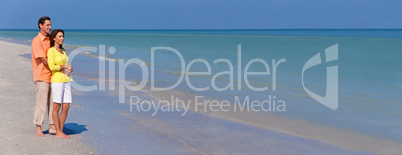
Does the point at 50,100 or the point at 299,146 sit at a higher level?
the point at 50,100

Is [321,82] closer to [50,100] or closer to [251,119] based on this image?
[251,119]

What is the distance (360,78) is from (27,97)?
1211 centimetres

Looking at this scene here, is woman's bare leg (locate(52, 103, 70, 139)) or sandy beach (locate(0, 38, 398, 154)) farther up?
woman's bare leg (locate(52, 103, 70, 139))

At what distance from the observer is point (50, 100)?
653 centimetres

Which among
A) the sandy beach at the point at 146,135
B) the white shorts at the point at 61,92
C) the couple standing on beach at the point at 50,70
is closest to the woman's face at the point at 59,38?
the couple standing on beach at the point at 50,70

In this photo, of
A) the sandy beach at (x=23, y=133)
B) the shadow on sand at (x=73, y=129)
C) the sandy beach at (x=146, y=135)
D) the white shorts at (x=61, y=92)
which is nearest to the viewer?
the sandy beach at (x=23, y=133)

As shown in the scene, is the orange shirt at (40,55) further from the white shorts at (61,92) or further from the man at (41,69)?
the white shorts at (61,92)

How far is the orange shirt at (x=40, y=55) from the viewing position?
19.8 feet

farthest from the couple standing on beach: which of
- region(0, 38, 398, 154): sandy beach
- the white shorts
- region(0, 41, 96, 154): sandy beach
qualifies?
region(0, 38, 398, 154): sandy beach

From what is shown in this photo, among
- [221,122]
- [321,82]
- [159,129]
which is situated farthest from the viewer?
[321,82]

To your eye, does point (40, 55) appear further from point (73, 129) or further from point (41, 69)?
point (73, 129)

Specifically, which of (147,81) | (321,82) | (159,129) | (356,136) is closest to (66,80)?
(159,129)

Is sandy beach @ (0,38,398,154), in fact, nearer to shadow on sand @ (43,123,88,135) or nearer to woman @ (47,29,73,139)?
shadow on sand @ (43,123,88,135)

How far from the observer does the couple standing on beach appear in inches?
238
